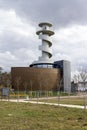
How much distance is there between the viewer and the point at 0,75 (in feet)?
356

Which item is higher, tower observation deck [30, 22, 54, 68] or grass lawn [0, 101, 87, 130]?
tower observation deck [30, 22, 54, 68]

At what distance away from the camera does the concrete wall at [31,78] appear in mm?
93125

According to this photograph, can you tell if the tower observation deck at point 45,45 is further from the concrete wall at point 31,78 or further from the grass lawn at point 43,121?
the grass lawn at point 43,121

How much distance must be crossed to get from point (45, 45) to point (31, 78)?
1081 centimetres

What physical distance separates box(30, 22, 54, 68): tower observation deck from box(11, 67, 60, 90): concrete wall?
2448 millimetres

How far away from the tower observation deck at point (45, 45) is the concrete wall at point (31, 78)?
2448mm

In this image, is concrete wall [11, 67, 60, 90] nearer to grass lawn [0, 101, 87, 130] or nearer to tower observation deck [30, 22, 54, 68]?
tower observation deck [30, 22, 54, 68]

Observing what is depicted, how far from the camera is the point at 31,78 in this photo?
306ft

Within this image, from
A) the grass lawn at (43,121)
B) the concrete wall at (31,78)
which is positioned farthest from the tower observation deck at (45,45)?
the grass lawn at (43,121)

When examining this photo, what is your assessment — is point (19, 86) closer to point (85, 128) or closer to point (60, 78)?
point (60, 78)

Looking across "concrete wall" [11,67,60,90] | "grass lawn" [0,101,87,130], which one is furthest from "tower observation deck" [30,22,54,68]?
"grass lawn" [0,101,87,130]

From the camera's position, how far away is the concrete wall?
93125mm

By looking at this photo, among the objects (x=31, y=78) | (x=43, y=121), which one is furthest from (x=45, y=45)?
(x=43, y=121)

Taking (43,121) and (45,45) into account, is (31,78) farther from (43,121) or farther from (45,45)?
(43,121)
